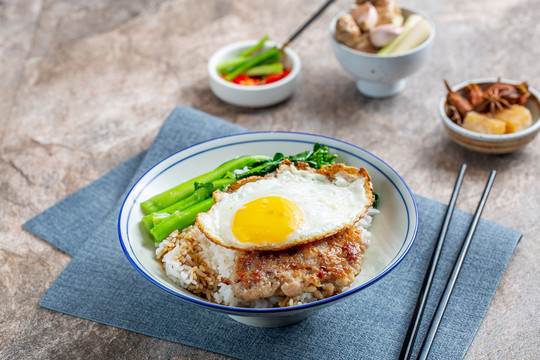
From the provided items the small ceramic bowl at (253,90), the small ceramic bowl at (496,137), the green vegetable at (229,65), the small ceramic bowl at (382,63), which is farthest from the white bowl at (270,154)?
the green vegetable at (229,65)

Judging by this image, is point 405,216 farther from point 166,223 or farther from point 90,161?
point 90,161

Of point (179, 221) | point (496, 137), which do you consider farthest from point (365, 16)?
point (179, 221)

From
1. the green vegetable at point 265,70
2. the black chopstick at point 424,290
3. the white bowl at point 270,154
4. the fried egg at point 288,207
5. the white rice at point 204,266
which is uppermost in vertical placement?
the fried egg at point 288,207

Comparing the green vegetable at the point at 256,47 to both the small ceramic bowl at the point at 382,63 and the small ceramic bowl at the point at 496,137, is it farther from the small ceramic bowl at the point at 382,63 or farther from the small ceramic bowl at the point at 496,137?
the small ceramic bowl at the point at 496,137

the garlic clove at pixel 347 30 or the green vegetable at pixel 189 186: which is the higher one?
the garlic clove at pixel 347 30

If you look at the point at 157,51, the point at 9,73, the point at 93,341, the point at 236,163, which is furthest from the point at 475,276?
the point at 9,73

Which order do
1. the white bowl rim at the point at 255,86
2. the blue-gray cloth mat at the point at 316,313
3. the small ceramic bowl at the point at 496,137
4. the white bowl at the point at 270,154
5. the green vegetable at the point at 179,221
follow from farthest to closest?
the white bowl rim at the point at 255,86, the small ceramic bowl at the point at 496,137, the green vegetable at the point at 179,221, the blue-gray cloth mat at the point at 316,313, the white bowl at the point at 270,154

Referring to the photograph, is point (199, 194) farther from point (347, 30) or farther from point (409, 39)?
point (409, 39)
